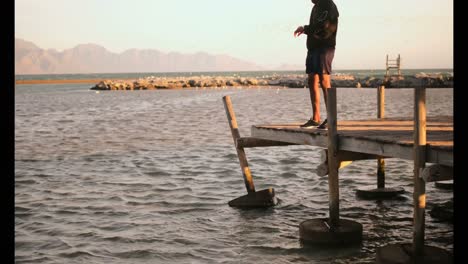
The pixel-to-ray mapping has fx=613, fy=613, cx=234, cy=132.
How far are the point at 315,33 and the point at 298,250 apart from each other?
10.1 feet

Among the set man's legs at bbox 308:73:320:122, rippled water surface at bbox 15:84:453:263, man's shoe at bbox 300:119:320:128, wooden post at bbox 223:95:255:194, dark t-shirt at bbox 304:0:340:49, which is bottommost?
rippled water surface at bbox 15:84:453:263

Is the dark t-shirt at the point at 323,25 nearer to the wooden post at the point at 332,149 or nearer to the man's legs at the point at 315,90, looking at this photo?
the man's legs at the point at 315,90

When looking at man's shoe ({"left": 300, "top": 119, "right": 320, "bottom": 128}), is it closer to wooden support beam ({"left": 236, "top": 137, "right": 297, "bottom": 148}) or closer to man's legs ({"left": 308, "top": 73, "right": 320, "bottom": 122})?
man's legs ({"left": 308, "top": 73, "right": 320, "bottom": 122})

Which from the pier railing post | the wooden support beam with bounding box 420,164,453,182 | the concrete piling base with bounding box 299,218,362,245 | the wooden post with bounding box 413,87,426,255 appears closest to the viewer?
the wooden support beam with bounding box 420,164,453,182

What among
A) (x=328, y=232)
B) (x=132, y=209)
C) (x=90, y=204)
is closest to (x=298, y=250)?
(x=328, y=232)

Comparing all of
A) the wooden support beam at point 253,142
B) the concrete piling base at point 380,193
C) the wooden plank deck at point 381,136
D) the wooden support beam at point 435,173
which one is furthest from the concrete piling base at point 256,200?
the wooden support beam at point 435,173

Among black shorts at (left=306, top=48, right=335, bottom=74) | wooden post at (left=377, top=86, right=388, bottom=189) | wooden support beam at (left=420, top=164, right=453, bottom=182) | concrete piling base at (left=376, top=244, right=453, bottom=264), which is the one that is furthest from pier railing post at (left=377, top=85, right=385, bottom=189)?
wooden support beam at (left=420, top=164, right=453, bottom=182)

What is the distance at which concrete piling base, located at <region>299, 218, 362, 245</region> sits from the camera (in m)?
8.46

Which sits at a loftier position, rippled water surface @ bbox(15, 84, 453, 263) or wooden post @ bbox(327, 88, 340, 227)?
wooden post @ bbox(327, 88, 340, 227)

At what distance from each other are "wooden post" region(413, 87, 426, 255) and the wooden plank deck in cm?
12

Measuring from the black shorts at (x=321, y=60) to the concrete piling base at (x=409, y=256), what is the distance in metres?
2.83

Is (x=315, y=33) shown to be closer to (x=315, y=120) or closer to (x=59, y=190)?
(x=315, y=120)

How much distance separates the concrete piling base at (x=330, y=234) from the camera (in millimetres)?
8461
